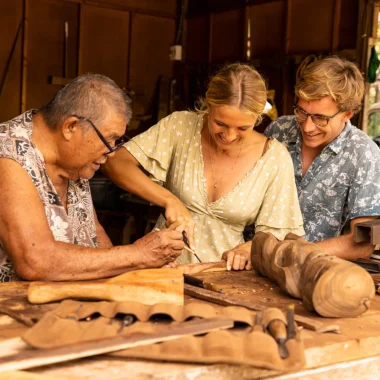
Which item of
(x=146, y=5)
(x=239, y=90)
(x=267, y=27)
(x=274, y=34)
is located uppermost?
(x=146, y=5)

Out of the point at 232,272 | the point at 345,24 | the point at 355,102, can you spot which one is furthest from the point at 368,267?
the point at 345,24

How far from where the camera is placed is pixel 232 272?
11.3ft

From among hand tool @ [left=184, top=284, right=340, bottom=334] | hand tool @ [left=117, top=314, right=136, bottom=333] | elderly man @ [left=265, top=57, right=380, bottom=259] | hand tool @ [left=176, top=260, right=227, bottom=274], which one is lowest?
hand tool @ [left=176, top=260, right=227, bottom=274]

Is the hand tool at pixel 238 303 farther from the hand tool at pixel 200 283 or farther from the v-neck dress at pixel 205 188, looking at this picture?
the v-neck dress at pixel 205 188

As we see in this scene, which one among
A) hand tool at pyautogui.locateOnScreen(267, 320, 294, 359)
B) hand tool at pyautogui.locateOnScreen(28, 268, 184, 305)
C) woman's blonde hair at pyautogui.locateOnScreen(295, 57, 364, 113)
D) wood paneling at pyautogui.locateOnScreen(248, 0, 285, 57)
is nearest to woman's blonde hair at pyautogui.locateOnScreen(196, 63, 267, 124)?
woman's blonde hair at pyautogui.locateOnScreen(295, 57, 364, 113)

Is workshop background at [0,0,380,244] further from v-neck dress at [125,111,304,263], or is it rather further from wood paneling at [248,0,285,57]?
v-neck dress at [125,111,304,263]

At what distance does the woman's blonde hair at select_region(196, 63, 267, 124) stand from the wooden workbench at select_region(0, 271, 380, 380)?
40.3 inches

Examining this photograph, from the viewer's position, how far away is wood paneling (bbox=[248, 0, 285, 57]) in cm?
956

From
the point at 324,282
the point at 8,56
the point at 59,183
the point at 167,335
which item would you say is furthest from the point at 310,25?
the point at 167,335

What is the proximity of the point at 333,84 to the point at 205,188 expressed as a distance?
37.6 inches

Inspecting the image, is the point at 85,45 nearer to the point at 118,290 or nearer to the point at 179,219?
the point at 179,219

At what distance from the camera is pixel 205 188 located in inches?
156

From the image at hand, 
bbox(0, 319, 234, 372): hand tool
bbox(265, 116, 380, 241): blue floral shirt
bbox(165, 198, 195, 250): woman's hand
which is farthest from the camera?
bbox(265, 116, 380, 241): blue floral shirt

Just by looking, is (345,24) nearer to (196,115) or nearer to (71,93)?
(196,115)
